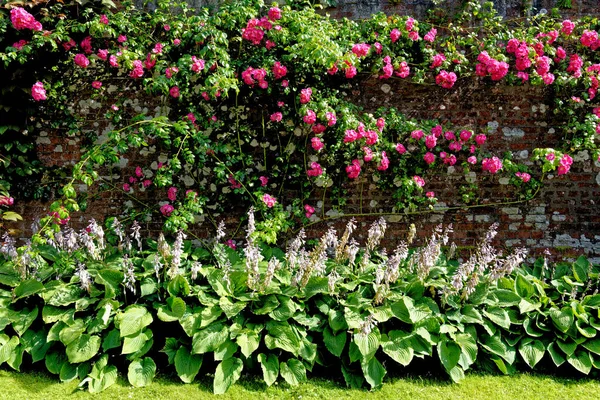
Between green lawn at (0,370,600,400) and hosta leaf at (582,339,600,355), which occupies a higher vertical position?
hosta leaf at (582,339,600,355)

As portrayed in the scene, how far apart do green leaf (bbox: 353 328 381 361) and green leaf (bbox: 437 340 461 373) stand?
1.55 ft

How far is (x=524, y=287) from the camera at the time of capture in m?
4.37

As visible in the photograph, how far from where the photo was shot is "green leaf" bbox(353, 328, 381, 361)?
3.75 m

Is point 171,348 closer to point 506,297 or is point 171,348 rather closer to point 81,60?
point 506,297

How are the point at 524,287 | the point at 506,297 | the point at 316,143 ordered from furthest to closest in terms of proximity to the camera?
1. the point at 316,143
2. the point at 524,287
3. the point at 506,297

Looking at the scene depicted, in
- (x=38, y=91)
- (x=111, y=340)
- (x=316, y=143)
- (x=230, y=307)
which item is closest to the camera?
(x=111, y=340)

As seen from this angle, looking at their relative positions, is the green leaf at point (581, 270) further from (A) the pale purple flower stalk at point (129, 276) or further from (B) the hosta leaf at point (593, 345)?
(A) the pale purple flower stalk at point (129, 276)

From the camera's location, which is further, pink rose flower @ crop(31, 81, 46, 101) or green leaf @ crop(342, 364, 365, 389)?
pink rose flower @ crop(31, 81, 46, 101)

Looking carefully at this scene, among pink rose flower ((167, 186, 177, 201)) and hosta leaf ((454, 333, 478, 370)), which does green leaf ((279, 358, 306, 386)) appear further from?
pink rose flower ((167, 186, 177, 201))

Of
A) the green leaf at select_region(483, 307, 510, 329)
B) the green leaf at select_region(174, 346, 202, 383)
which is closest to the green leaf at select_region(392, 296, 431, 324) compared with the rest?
the green leaf at select_region(483, 307, 510, 329)

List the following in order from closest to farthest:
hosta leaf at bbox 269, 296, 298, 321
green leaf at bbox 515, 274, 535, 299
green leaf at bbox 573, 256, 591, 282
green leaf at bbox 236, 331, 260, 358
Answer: green leaf at bbox 236, 331, 260, 358 → hosta leaf at bbox 269, 296, 298, 321 → green leaf at bbox 515, 274, 535, 299 → green leaf at bbox 573, 256, 591, 282

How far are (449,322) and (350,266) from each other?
92 cm

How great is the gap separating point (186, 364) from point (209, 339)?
237mm

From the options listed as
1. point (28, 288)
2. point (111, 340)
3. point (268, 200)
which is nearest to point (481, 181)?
point (268, 200)
